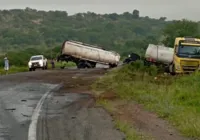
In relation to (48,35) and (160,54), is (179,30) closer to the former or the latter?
(160,54)

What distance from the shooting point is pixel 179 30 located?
92.5 meters

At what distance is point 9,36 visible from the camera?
165 m

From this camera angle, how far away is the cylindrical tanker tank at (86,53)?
180 feet

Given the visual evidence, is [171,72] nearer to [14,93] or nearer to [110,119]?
[14,93]

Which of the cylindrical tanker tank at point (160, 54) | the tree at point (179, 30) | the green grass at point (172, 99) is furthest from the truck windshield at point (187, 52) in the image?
the tree at point (179, 30)

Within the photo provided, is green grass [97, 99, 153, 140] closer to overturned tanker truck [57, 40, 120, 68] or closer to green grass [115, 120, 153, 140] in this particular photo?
green grass [115, 120, 153, 140]

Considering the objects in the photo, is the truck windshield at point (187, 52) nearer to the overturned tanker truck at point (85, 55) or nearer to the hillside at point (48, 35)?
the overturned tanker truck at point (85, 55)

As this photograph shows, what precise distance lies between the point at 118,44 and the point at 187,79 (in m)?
132

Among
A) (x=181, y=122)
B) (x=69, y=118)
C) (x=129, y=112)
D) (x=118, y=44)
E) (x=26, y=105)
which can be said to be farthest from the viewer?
(x=118, y=44)

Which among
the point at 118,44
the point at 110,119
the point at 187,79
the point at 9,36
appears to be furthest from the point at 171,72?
the point at 9,36

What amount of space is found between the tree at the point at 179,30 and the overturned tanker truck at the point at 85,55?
33.9 m

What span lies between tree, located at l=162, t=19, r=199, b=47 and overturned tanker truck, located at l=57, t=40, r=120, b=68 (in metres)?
33.9

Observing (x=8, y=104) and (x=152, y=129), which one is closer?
(x=152, y=129)

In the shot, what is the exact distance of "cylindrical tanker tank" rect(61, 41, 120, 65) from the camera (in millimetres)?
54719
